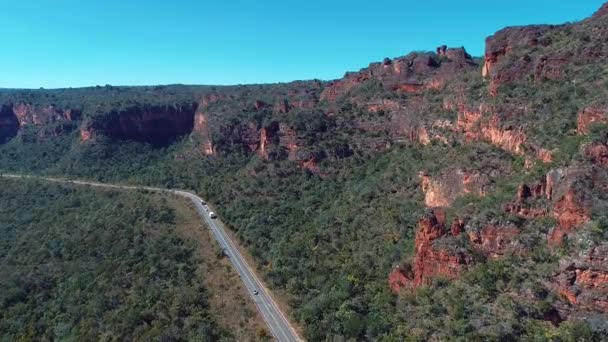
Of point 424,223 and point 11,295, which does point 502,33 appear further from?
point 11,295

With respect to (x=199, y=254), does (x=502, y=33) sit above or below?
above

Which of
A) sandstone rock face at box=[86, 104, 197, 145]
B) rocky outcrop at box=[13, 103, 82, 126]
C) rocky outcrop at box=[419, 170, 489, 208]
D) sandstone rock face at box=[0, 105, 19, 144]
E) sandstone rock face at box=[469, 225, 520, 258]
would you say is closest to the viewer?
sandstone rock face at box=[469, 225, 520, 258]

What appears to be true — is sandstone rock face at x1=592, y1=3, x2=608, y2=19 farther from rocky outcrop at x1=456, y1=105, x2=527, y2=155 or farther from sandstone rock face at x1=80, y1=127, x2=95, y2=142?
sandstone rock face at x1=80, y1=127, x2=95, y2=142

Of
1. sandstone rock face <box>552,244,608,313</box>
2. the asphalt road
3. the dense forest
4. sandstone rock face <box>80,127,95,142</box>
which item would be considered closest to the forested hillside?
sandstone rock face <box>552,244,608,313</box>

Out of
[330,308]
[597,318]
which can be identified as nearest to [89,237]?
[330,308]

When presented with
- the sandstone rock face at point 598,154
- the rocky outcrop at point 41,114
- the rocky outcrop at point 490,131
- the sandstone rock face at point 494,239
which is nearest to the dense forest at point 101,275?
the sandstone rock face at point 494,239

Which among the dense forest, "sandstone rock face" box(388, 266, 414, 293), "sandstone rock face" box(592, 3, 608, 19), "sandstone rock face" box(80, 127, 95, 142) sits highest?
"sandstone rock face" box(592, 3, 608, 19)

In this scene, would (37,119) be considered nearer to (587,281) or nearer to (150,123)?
(150,123)

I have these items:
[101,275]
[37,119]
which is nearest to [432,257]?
[101,275]
